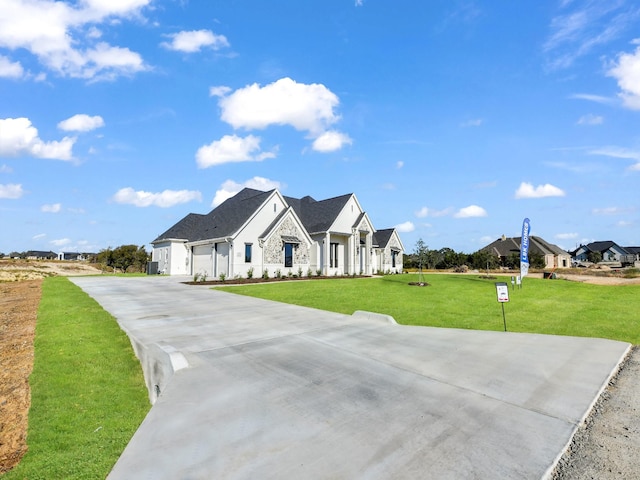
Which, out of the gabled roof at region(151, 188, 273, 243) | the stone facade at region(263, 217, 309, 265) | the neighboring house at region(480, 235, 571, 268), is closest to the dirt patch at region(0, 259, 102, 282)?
the gabled roof at region(151, 188, 273, 243)

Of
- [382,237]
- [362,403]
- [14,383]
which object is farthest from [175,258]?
[362,403]

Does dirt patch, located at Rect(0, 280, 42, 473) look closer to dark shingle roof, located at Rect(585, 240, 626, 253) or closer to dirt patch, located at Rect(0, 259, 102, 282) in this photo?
A: dirt patch, located at Rect(0, 259, 102, 282)

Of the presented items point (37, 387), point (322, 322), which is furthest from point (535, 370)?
point (37, 387)

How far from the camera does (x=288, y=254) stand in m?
28.6

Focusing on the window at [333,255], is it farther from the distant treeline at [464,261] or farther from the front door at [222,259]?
the distant treeline at [464,261]

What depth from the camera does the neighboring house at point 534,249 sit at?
182 ft

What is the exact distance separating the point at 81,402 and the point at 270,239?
888 inches

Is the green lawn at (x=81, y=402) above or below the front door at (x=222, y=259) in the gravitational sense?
below

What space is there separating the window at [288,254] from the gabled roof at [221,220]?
4.19 metres

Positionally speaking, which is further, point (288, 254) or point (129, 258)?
point (129, 258)

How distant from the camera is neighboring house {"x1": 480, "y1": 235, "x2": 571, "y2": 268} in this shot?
5548 centimetres

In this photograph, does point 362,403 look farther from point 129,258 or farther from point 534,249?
point 534,249

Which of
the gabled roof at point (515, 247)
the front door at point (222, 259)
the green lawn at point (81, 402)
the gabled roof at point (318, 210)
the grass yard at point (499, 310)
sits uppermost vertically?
the gabled roof at point (318, 210)

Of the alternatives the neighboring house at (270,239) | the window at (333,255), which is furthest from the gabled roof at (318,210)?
the window at (333,255)
